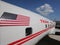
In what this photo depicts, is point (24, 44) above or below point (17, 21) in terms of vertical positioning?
below

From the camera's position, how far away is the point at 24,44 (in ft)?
20.6

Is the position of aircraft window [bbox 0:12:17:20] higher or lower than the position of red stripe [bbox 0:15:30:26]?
higher

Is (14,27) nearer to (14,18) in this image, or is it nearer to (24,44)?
(14,18)

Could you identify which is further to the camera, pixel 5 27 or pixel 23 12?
pixel 23 12

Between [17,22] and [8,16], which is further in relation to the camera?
[17,22]

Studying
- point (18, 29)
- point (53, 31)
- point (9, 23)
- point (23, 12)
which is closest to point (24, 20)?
point (23, 12)

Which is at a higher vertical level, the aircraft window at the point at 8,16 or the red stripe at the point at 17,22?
the aircraft window at the point at 8,16

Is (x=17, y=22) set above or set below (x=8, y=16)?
below

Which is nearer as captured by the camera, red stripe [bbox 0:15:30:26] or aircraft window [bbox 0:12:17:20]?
red stripe [bbox 0:15:30:26]

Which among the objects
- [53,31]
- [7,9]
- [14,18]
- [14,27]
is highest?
[7,9]

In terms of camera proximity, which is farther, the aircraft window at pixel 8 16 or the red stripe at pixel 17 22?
the aircraft window at pixel 8 16

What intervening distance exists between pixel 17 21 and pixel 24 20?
0.77 m

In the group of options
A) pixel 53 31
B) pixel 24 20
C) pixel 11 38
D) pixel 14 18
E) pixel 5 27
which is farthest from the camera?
pixel 53 31

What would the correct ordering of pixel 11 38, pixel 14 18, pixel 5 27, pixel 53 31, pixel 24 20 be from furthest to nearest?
pixel 53 31
pixel 24 20
pixel 14 18
pixel 11 38
pixel 5 27
